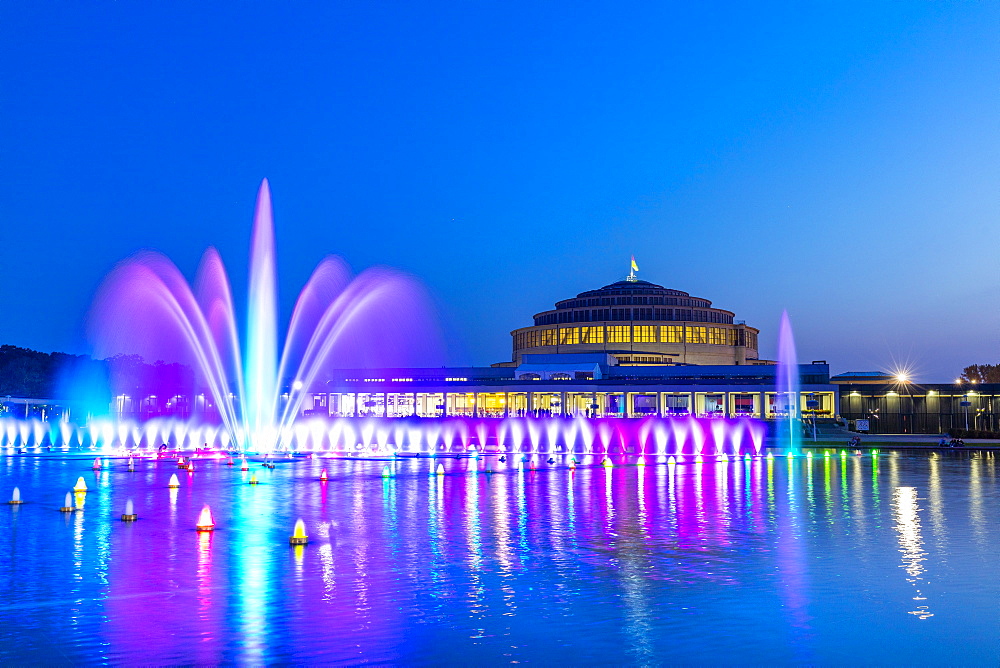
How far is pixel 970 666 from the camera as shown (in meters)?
12.0

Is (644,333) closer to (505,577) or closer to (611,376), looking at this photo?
(611,376)

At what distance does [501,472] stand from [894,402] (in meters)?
95.8

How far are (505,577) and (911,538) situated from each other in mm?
10781

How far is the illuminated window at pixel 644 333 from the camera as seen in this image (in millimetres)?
156250

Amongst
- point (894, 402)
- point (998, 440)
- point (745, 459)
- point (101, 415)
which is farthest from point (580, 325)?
point (745, 459)

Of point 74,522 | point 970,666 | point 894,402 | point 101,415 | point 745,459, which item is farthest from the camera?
point 101,415

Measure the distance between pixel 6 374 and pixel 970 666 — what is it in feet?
547

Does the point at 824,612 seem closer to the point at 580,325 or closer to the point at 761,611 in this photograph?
the point at 761,611

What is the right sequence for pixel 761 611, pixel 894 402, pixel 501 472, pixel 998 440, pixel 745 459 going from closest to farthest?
pixel 761 611, pixel 501 472, pixel 745 459, pixel 998 440, pixel 894 402

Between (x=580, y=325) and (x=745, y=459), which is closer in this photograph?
(x=745, y=459)

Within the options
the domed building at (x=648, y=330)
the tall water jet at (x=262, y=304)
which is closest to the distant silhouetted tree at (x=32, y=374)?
the domed building at (x=648, y=330)

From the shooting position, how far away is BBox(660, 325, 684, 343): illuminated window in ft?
513

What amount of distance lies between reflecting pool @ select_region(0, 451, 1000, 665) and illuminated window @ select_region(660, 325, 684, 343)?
404ft

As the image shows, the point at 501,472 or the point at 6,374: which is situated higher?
the point at 6,374
